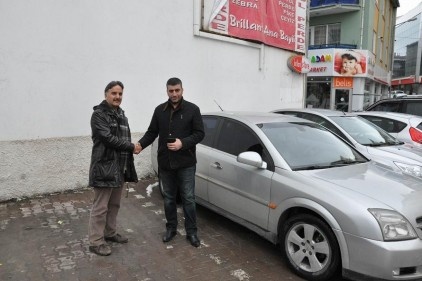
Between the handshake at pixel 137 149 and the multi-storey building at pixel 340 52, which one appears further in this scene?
the multi-storey building at pixel 340 52

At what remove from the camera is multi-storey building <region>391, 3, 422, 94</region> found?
68625mm

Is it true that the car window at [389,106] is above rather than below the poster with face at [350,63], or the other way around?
below

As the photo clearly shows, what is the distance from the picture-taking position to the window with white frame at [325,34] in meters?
23.1

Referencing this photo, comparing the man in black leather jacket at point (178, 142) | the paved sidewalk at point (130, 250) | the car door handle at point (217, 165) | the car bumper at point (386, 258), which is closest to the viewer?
the car bumper at point (386, 258)

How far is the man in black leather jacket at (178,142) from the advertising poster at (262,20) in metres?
4.25

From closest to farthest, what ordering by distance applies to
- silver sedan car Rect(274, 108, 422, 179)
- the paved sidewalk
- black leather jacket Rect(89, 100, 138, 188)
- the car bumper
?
1. the car bumper
2. the paved sidewalk
3. black leather jacket Rect(89, 100, 138, 188)
4. silver sedan car Rect(274, 108, 422, 179)

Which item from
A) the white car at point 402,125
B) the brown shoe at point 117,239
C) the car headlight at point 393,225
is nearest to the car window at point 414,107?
the white car at point 402,125

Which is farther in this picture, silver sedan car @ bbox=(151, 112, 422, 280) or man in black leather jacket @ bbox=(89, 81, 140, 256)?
man in black leather jacket @ bbox=(89, 81, 140, 256)

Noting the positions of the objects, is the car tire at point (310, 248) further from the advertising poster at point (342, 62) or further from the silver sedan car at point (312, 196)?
the advertising poster at point (342, 62)

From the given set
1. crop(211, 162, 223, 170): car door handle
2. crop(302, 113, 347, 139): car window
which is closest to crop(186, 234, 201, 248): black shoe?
crop(211, 162, 223, 170): car door handle

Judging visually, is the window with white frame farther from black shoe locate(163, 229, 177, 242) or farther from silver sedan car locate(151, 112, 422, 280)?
black shoe locate(163, 229, 177, 242)

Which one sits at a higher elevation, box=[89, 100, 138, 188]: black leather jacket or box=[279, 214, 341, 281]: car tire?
box=[89, 100, 138, 188]: black leather jacket

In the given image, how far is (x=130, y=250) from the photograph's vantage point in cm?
413

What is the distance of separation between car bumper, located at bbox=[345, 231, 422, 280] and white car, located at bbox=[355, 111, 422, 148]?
16.6 feet
